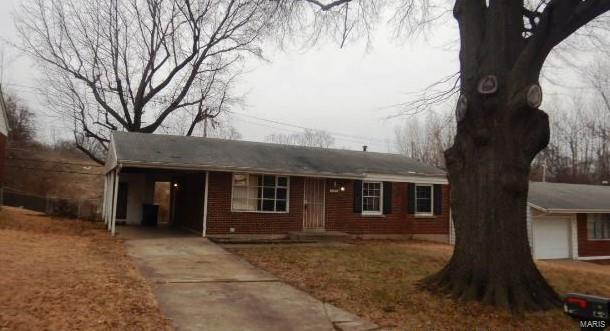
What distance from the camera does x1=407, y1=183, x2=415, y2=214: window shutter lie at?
19.4 metres

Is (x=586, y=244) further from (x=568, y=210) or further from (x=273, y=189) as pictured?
(x=273, y=189)

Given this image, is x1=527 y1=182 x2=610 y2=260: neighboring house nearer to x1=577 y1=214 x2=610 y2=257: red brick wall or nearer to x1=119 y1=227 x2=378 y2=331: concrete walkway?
x1=577 y1=214 x2=610 y2=257: red brick wall

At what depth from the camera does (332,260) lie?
12.0 meters

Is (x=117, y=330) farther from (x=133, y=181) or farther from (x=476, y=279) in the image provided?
(x=133, y=181)

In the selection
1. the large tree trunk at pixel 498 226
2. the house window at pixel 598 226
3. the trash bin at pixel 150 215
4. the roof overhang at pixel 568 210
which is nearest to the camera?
the large tree trunk at pixel 498 226

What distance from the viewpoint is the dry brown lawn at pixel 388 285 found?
6.68 m

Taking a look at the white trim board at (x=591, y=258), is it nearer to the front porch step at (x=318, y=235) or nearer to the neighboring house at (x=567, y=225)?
the neighboring house at (x=567, y=225)

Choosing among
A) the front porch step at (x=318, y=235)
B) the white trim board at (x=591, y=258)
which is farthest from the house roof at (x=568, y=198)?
the front porch step at (x=318, y=235)

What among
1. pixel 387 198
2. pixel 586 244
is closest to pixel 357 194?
pixel 387 198

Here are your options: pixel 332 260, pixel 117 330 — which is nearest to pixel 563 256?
pixel 332 260

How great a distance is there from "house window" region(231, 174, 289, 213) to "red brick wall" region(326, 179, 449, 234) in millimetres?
1870

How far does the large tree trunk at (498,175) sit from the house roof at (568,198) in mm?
14828

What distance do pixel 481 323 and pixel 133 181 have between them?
1774 cm

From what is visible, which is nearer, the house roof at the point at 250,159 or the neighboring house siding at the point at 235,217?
the house roof at the point at 250,159
